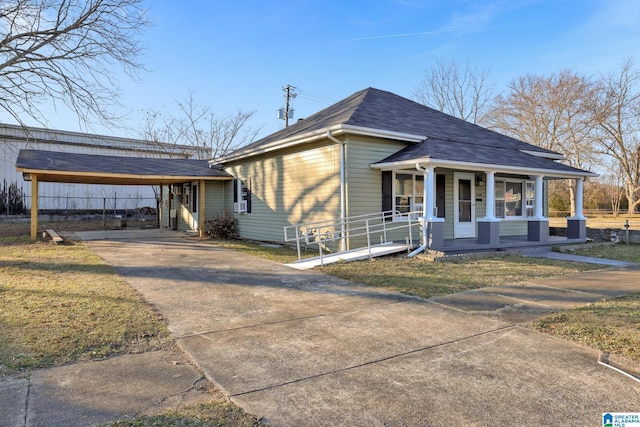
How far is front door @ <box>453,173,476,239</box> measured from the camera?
41.8 ft

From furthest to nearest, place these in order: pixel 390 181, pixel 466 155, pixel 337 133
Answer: pixel 390 181 → pixel 466 155 → pixel 337 133

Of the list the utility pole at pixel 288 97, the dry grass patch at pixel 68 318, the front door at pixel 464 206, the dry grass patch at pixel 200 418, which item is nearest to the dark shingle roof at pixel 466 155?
the front door at pixel 464 206

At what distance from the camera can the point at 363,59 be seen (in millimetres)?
21609

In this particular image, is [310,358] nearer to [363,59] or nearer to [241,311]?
[241,311]

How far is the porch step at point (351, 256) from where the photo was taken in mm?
9148

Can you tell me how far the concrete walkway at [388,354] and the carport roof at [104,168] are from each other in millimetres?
8463

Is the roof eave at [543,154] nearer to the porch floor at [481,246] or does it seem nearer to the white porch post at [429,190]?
the porch floor at [481,246]

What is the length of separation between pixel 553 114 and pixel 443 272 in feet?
116

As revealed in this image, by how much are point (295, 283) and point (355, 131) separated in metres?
4.69

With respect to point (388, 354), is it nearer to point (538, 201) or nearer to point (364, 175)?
point (364, 175)

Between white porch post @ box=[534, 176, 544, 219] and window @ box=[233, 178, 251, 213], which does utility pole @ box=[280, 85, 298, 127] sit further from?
white porch post @ box=[534, 176, 544, 219]

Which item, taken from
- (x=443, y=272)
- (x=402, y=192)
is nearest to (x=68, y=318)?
(x=443, y=272)

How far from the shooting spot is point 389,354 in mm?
3934

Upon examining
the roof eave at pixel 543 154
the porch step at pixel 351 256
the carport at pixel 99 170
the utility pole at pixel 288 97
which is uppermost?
the utility pole at pixel 288 97
